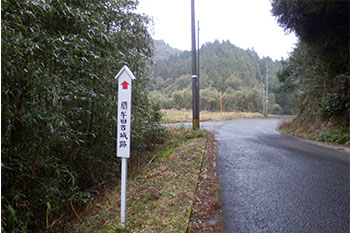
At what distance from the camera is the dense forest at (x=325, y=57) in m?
8.57

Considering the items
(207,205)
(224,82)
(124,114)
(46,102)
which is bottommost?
(207,205)

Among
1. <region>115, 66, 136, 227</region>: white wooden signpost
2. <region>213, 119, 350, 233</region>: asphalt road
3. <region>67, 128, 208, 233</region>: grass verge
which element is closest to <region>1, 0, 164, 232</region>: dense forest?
<region>67, 128, 208, 233</region>: grass verge

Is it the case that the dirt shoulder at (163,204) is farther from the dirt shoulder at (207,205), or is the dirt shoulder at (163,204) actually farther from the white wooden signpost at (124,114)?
the white wooden signpost at (124,114)

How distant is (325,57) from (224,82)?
41667mm

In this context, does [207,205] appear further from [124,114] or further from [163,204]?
[124,114]

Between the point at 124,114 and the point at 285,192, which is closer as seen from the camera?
the point at 124,114

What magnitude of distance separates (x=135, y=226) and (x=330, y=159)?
538 centimetres

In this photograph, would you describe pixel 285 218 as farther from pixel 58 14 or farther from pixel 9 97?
pixel 58 14

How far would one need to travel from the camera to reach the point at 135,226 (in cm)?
272

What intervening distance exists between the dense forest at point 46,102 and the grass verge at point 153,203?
386 millimetres

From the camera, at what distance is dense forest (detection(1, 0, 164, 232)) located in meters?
2.27

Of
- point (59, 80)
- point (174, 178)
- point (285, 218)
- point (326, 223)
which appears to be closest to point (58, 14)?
point (59, 80)

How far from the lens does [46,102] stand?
2652mm

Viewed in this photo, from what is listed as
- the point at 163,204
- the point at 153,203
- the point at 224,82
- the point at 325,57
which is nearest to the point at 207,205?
the point at 163,204
